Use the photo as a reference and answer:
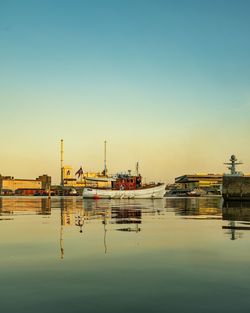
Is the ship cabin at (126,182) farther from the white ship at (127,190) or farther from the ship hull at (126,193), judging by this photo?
the ship hull at (126,193)

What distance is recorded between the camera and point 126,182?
12812 centimetres

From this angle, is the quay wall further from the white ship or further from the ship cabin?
the ship cabin

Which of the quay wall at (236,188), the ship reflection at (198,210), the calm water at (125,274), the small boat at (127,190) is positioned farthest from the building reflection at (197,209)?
the small boat at (127,190)

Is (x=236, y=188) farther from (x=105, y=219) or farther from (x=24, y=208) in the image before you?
(x=105, y=219)

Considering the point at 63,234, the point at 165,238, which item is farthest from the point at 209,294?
the point at 63,234

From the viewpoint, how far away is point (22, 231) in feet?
75.0

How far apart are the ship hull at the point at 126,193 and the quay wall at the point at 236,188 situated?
51.6 metres

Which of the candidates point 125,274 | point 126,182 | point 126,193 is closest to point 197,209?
point 125,274

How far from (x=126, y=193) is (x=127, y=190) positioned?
1.12m

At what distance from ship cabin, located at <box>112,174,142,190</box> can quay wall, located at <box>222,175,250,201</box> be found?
53.0 meters

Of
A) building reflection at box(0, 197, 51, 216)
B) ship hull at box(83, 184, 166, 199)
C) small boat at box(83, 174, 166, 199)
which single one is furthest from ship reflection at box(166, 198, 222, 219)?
small boat at box(83, 174, 166, 199)

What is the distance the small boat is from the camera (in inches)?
4909

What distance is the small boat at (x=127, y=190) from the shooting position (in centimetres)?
12469

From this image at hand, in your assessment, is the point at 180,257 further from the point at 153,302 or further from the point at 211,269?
the point at 153,302
